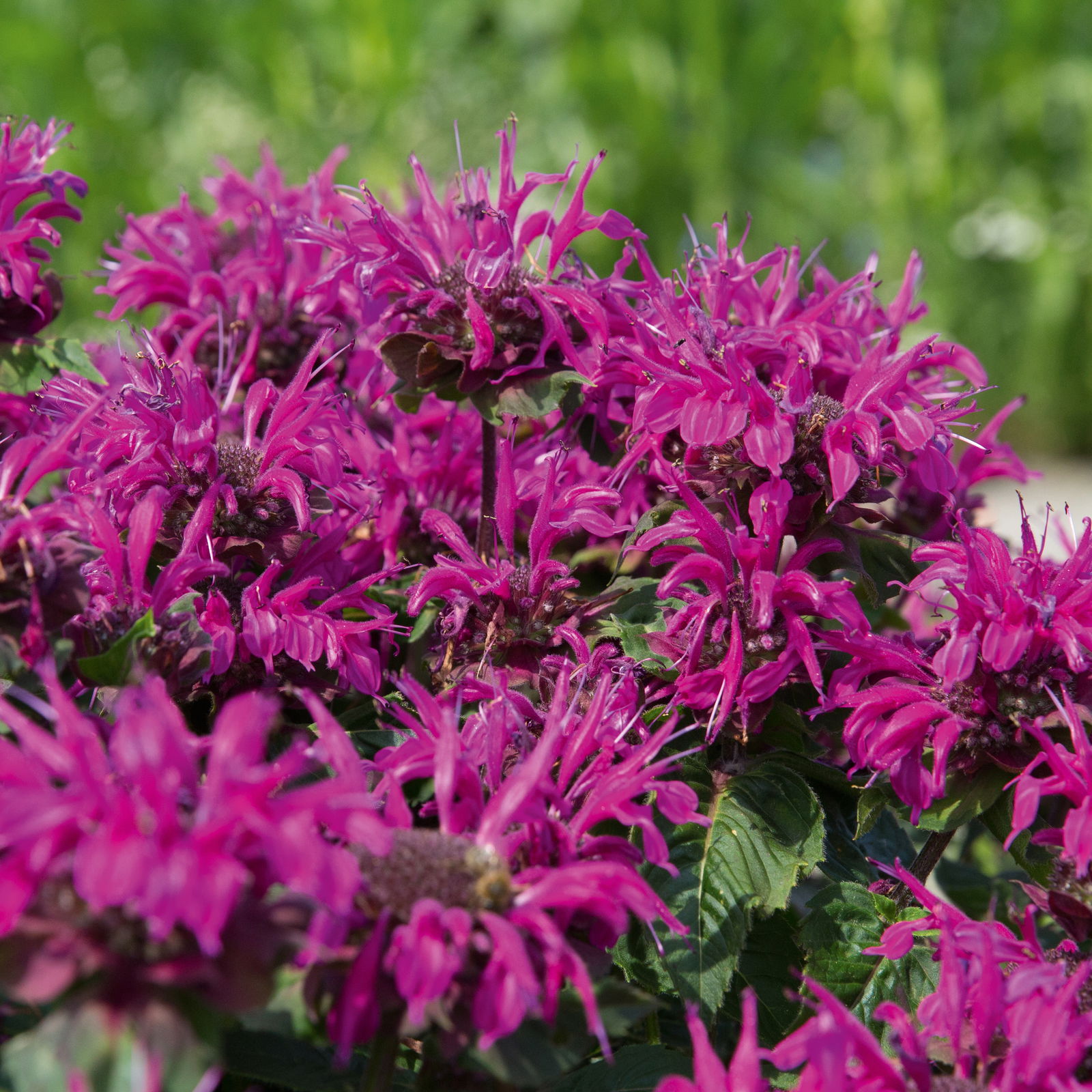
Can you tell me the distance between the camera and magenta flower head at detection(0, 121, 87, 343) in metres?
1.33

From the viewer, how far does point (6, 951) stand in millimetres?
726

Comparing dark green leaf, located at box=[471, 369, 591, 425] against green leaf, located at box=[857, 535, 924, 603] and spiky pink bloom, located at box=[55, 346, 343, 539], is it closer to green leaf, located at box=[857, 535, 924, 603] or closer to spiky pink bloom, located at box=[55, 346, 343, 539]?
spiky pink bloom, located at box=[55, 346, 343, 539]

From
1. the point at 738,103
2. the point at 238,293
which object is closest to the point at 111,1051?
the point at 238,293

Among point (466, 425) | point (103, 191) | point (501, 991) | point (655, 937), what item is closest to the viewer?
point (501, 991)

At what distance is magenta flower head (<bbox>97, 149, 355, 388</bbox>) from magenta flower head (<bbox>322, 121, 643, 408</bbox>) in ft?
0.53

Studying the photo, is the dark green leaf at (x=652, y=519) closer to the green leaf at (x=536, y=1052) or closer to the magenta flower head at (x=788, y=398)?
the magenta flower head at (x=788, y=398)

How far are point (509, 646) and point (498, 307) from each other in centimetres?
39

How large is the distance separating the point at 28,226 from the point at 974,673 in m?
1.11

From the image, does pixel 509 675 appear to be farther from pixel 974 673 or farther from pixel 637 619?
pixel 974 673

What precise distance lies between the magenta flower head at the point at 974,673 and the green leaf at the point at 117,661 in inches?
25.1

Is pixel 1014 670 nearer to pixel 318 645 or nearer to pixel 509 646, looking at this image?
pixel 509 646

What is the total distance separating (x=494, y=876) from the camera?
0.86m

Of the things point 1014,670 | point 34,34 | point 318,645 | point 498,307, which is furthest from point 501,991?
point 34,34

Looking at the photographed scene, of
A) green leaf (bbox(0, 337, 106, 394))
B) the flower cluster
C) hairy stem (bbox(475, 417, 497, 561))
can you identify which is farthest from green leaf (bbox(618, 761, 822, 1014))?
green leaf (bbox(0, 337, 106, 394))
